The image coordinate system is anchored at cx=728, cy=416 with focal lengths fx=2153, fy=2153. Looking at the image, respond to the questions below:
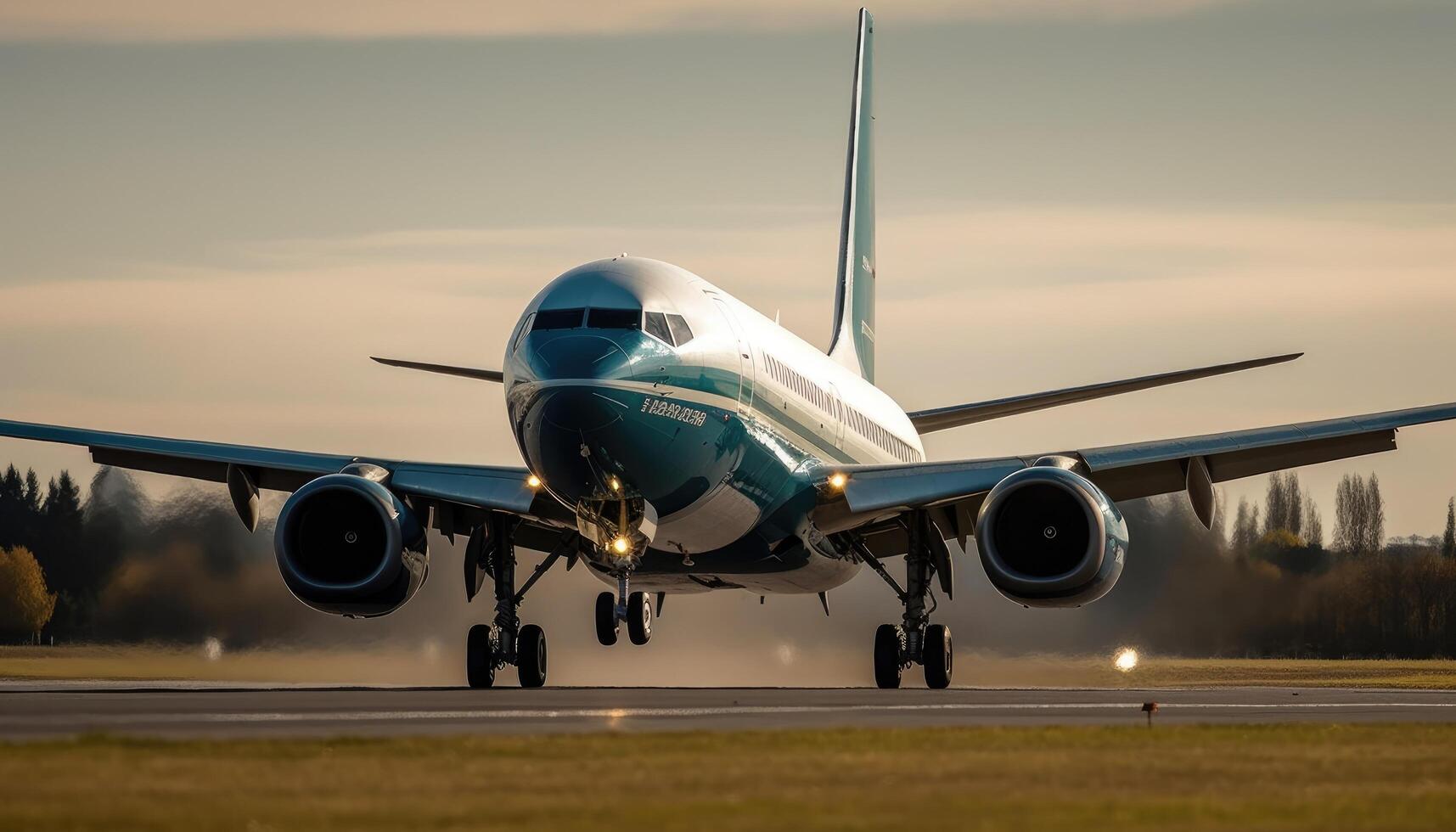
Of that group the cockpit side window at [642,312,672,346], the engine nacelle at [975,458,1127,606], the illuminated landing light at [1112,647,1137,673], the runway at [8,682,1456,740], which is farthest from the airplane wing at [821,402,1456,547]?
the illuminated landing light at [1112,647,1137,673]

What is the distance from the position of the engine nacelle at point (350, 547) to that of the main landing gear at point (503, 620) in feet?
4.81

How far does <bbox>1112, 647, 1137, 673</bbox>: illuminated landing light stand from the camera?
124 feet

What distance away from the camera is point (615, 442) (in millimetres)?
23875

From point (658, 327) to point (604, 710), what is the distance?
6.16m

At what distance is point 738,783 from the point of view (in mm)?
11828

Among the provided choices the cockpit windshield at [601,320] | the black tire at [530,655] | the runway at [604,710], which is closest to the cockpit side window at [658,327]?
the cockpit windshield at [601,320]

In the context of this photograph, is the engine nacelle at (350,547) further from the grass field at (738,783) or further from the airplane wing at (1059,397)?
the grass field at (738,783)

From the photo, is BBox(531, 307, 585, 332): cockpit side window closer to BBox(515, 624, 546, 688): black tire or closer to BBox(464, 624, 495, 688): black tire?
BBox(464, 624, 495, 688): black tire

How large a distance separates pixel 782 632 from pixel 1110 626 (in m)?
5.90

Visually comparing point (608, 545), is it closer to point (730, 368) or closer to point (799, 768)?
point (730, 368)

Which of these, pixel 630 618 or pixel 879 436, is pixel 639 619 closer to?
pixel 630 618

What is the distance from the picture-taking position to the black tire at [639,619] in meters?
34.4

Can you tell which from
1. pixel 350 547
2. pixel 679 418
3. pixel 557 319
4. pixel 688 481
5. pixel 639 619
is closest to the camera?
pixel 557 319

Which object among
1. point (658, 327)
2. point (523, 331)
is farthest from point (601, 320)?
point (523, 331)
